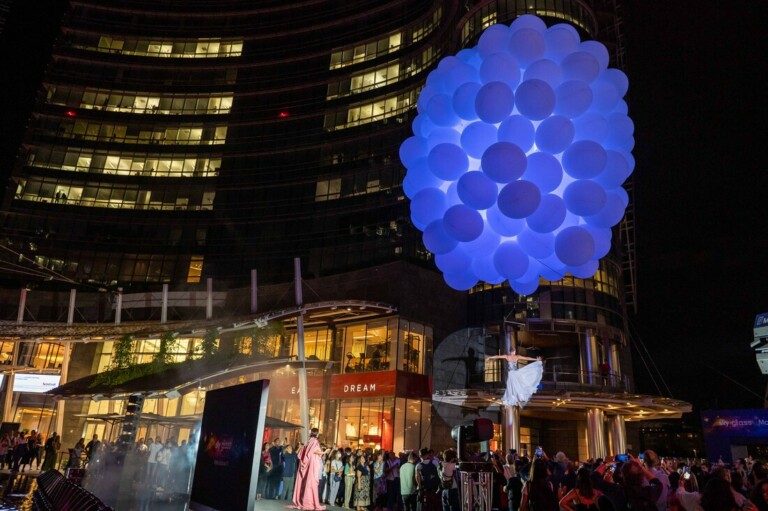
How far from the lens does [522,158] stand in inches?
281

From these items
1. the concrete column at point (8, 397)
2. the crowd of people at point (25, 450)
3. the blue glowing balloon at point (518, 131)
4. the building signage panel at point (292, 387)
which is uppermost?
the blue glowing balloon at point (518, 131)

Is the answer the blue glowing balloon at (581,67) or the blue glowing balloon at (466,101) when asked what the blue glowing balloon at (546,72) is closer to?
the blue glowing balloon at (581,67)

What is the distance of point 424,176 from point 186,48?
5147 cm

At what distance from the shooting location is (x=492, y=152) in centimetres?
722

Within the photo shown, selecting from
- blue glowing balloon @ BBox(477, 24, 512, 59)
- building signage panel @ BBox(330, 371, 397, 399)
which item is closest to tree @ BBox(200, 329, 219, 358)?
building signage panel @ BBox(330, 371, 397, 399)

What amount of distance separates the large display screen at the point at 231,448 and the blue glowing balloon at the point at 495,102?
496cm

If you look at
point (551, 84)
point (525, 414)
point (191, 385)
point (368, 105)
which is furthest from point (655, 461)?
point (368, 105)

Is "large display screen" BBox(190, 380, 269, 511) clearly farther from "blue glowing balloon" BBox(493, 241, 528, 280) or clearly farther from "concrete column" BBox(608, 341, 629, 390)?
"concrete column" BBox(608, 341, 629, 390)

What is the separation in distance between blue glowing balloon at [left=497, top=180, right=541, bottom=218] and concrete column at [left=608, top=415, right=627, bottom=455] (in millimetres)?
31393

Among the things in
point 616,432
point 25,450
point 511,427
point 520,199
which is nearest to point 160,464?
point 25,450

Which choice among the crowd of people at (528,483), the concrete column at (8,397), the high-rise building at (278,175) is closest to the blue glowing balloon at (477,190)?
the crowd of people at (528,483)

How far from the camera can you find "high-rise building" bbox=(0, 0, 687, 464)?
1261 inches

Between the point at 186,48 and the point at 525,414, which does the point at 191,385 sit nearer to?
the point at 525,414

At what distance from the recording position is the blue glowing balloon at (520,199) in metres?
7.11
